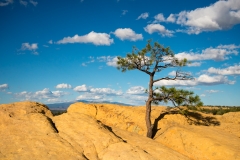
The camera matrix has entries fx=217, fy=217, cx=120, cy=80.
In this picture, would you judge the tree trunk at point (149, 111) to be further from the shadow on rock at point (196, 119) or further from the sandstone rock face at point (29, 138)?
the sandstone rock face at point (29, 138)

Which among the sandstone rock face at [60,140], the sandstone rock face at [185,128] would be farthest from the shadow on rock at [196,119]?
the sandstone rock face at [60,140]

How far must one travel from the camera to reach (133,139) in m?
18.0

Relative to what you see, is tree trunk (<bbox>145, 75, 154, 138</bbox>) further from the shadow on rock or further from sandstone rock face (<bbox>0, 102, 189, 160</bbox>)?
sandstone rock face (<bbox>0, 102, 189, 160</bbox>)

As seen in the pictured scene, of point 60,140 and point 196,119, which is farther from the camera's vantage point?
point 196,119

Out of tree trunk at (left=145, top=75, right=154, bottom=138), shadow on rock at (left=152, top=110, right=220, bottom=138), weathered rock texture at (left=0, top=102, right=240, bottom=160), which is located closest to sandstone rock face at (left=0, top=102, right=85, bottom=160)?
weathered rock texture at (left=0, top=102, right=240, bottom=160)

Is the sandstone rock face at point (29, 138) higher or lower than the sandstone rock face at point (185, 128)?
higher

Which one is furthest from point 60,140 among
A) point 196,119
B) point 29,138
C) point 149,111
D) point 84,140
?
point 196,119

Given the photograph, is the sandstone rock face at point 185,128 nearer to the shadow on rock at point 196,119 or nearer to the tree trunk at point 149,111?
the shadow on rock at point 196,119

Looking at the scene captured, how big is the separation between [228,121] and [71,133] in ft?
75.8

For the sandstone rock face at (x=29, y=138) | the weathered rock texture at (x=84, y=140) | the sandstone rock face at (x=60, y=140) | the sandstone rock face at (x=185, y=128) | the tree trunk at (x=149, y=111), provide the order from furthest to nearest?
1. the tree trunk at (x=149, y=111)
2. the sandstone rock face at (x=185, y=128)
3. the weathered rock texture at (x=84, y=140)
4. the sandstone rock face at (x=60, y=140)
5. the sandstone rock face at (x=29, y=138)

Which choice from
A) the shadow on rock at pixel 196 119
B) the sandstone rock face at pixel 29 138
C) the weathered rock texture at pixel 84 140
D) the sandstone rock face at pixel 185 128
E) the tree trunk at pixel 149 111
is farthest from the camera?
the shadow on rock at pixel 196 119

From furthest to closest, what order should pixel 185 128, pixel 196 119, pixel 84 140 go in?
pixel 196 119, pixel 185 128, pixel 84 140

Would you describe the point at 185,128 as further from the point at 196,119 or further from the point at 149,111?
the point at 196,119

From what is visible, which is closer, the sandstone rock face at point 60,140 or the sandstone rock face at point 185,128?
the sandstone rock face at point 60,140
